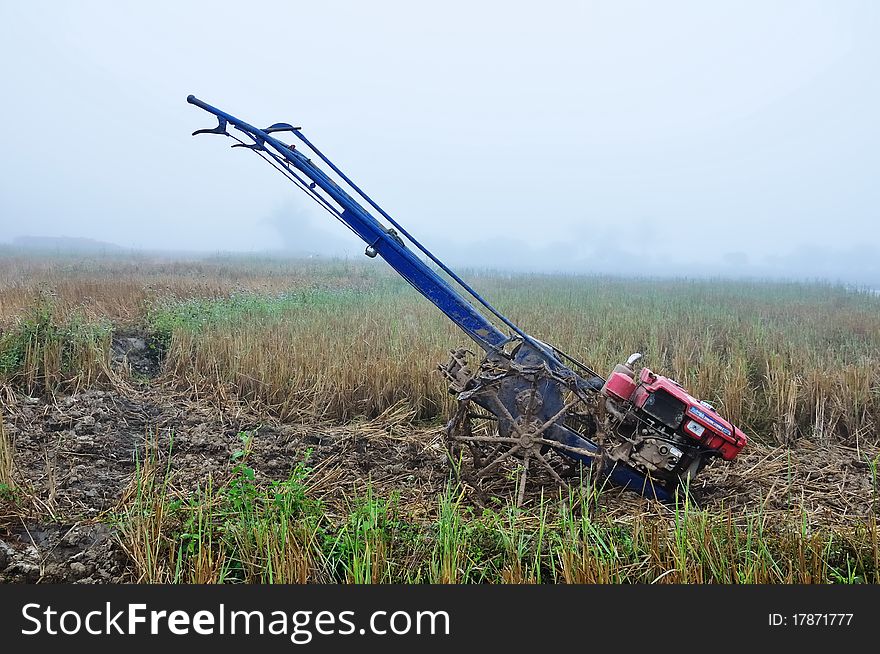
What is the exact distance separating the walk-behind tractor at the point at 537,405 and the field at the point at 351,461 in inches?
8.6

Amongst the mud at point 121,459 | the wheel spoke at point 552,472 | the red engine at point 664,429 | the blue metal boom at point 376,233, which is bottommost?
the mud at point 121,459

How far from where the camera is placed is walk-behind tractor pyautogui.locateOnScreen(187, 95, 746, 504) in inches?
→ 135

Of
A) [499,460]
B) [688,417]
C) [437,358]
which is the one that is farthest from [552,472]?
[437,358]

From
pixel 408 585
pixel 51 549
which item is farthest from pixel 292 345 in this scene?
pixel 408 585

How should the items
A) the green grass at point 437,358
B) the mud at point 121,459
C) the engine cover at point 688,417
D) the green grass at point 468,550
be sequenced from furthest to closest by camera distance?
the green grass at point 437,358 < the engine cover at point 688,417 < the mud at point 121,459 < the green grass at point 468,550

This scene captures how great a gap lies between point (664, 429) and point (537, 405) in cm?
78

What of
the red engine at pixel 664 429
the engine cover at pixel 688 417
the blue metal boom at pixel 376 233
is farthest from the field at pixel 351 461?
the blue metal boom at pixel 376 233

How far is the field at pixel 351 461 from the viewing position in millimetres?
2568

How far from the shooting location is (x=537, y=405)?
11.6 ft

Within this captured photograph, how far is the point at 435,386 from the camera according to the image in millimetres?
5340

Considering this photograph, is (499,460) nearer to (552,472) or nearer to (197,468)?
(552,472)

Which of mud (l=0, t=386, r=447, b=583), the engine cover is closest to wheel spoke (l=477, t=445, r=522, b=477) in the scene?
mud (l=0, t=386, r=447, b=583)

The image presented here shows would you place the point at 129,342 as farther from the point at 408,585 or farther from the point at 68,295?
the point at 408,585

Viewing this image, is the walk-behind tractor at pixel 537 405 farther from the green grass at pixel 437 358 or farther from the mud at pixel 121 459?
the green grass at pixel 437 358
